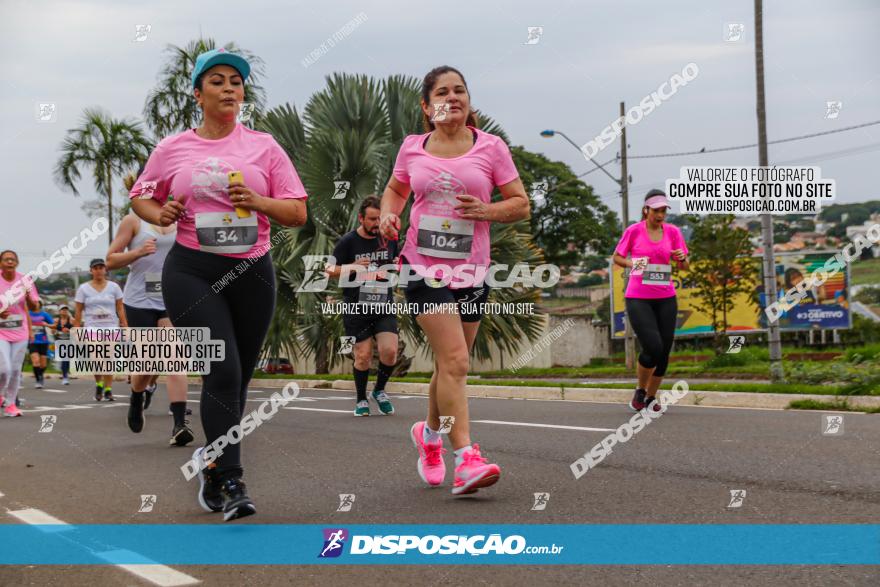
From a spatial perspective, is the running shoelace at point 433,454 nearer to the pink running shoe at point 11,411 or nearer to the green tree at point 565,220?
the pink running shoe at point 11,411

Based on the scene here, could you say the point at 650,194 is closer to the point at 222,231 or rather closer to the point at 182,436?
the point at 182,436

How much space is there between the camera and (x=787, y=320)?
34.5 metres

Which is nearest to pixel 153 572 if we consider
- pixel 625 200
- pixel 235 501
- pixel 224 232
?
pixel 235 501

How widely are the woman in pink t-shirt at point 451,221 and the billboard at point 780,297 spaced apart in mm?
25655

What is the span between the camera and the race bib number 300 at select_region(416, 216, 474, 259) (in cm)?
488

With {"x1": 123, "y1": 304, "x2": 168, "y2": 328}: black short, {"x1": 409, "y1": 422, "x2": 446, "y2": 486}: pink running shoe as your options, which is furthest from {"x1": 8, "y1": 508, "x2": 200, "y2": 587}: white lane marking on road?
{"x1": 123, "y1": 304, "x2": 168, "y2": 328}: black short

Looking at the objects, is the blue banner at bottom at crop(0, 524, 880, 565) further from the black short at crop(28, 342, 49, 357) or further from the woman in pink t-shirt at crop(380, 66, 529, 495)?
the black short at crop(28, 342, 49, 357)

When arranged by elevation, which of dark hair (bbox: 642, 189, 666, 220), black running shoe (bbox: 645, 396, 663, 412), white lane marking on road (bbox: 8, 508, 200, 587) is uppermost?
dark hair (bbox: 642, 189, 666, 220)

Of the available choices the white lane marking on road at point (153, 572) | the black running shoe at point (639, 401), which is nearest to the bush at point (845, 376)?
the black running shoe at point (639, 401)

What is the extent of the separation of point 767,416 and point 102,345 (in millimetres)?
8309

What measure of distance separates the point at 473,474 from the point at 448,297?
2.95ft

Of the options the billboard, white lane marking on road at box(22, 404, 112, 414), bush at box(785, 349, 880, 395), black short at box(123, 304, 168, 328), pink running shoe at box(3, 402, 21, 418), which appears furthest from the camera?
the billboard

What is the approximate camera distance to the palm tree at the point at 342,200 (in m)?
18.1

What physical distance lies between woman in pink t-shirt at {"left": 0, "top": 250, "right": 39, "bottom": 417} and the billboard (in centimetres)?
2116
